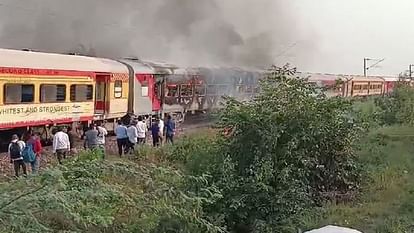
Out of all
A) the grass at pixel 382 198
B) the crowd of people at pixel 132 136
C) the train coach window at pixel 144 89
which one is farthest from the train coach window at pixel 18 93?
the grass at pixel 382 198

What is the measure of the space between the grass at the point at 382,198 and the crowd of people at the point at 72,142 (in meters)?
4.31

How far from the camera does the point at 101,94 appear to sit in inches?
725

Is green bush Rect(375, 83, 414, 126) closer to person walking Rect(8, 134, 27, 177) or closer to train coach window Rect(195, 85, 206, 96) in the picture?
train coach window Rect(195, 85, 206, 96)

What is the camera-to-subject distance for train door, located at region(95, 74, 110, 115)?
60.0 feet

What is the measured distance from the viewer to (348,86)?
33.7 metres

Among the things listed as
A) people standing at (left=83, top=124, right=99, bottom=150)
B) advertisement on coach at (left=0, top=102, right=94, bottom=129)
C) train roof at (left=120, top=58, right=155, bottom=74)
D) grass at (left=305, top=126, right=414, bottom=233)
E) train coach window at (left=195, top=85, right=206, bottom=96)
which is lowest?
grass at (left=305, top=126, right=414, bottom=233)

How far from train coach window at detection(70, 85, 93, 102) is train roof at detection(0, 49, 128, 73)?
0.50 m

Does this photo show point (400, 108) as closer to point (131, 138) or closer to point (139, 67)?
point (139, 67)

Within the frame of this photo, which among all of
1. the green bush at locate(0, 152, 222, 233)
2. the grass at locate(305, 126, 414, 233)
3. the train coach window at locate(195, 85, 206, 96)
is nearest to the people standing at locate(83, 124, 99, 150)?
the grass at locate(305, 126, 414, 233)

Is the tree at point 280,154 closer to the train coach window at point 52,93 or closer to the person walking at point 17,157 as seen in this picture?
the person walking at point 17,157

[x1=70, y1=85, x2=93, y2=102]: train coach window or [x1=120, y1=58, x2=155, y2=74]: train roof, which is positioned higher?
[x1=120, y1=58, x2=155, y2=74]: train roof

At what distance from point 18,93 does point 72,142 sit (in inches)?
70.8

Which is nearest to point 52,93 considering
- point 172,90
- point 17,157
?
point 17,157

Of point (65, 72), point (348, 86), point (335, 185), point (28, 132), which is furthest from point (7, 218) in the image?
point (348, 86)
